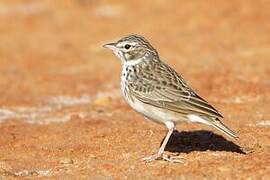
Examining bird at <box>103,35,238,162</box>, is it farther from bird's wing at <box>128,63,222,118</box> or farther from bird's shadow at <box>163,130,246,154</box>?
bird's shadow at <box>163,130,246,154</box>

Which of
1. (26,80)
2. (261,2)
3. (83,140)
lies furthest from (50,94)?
(261,2)

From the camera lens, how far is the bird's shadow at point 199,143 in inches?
422

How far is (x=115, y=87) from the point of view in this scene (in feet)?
53.6

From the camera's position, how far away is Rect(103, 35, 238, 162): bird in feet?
32.8

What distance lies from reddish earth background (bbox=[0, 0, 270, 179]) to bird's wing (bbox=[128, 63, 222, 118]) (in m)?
0.63

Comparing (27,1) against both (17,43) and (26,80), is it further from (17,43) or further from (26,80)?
(26,80)

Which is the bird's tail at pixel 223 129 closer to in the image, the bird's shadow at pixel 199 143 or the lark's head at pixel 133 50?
the bird's shadow at pixel 199 143

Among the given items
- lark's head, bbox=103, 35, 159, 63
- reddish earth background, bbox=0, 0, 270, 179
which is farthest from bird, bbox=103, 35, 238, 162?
reddish earth background, bbox=0, 0, 270, 179

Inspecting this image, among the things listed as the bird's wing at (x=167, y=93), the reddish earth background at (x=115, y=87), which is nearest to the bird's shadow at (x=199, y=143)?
the reddish earth background at (x=115, y=87)

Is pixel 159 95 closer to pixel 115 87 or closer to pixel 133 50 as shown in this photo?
pixel 133 50

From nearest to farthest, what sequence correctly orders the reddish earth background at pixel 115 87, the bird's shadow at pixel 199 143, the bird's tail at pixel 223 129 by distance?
the bird's tail at pixel 223 129 < the reddish earth background at pixel 115 87 < the bird's shadow at pixel 199 143

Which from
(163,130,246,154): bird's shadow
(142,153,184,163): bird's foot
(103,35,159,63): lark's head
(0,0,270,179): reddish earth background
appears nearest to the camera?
(142,153,184,163): bird's foot

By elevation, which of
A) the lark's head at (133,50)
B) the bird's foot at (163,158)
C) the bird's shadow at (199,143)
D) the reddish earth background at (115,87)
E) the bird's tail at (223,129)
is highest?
the lark's head at (133,50)

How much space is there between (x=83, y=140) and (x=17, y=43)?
35.1ft
